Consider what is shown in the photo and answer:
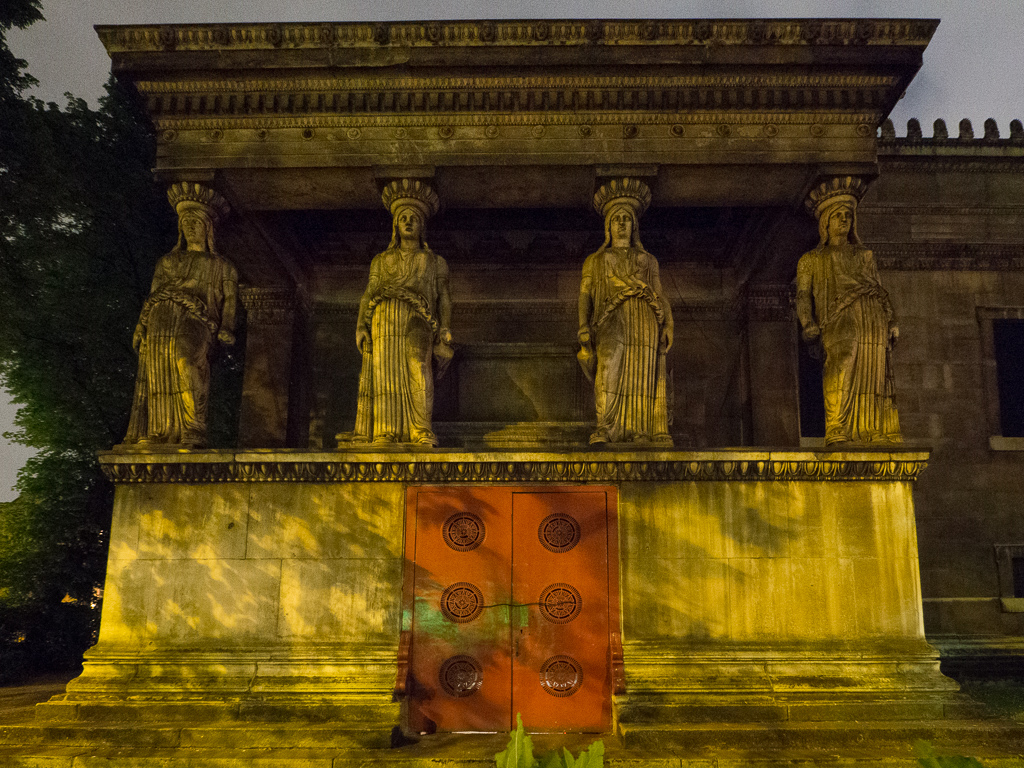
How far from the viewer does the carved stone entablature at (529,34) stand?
10.5 m

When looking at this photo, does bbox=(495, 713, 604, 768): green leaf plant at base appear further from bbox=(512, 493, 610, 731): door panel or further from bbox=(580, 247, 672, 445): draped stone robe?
bbox=(580, 247, 672, 445): draped stone robe

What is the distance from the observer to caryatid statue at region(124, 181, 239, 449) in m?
10.1

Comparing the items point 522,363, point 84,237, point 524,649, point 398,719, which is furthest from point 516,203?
point 84,237

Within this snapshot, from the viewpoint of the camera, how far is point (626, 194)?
10.8 meters

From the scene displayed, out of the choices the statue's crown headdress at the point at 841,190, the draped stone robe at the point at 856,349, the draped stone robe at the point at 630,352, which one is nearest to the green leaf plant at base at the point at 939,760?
the draped stone robe at the point at 630,352

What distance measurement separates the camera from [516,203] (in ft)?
38.1

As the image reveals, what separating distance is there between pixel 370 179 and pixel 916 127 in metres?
9.96

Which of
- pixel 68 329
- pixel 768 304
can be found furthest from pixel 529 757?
pixel 68 329

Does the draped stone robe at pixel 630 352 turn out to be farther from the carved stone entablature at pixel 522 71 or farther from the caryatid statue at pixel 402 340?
the carved stone entablature at pixel 522 71

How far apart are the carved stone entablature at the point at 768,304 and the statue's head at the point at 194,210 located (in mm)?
8319

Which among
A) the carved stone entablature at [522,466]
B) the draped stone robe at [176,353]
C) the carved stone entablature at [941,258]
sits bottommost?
the carved stone entablature at [522,466]

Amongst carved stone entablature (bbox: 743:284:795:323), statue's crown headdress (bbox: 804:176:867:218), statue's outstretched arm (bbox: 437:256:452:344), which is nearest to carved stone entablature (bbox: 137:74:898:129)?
statue's crown headdress (bbox: 804:176:867:218)

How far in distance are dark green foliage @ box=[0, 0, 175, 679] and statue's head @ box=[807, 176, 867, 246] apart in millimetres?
13321

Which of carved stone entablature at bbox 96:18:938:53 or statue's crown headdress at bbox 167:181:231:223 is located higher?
carved stone entablature at bbox 96:18:938:53
